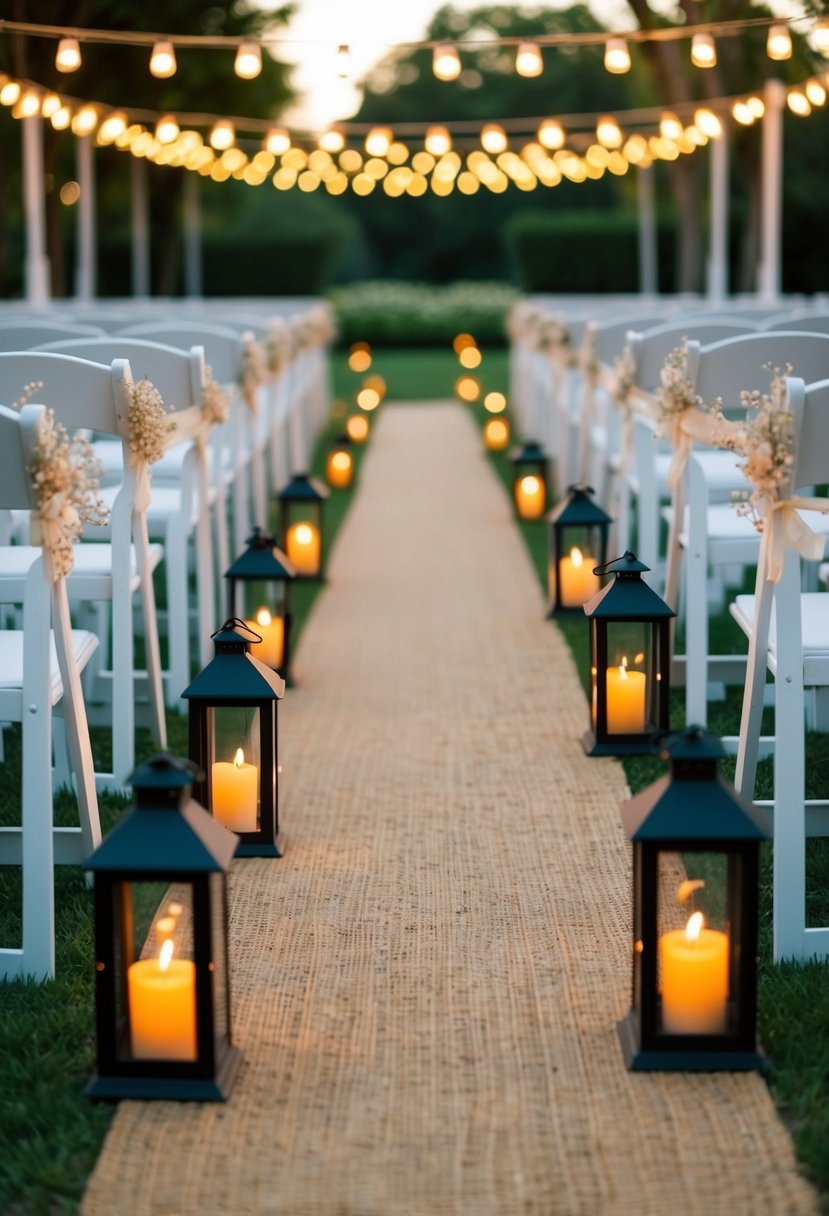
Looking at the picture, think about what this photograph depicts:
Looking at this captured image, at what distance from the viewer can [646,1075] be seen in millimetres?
2527

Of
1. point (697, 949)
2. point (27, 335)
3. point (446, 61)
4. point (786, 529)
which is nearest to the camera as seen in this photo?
point (697, 949)

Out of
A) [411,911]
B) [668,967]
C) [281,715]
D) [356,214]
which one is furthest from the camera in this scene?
[356,214]

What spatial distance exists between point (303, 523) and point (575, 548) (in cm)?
141

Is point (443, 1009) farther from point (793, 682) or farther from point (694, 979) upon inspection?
point (793, 682)

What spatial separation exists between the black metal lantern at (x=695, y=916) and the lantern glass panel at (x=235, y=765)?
3.39 feet

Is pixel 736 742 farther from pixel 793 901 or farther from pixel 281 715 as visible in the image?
pixel 281 715

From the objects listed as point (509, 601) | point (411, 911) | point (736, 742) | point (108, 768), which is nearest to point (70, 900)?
point (411, 911)

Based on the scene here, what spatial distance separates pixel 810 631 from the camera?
3.17 m

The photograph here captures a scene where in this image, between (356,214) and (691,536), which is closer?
(691,536)

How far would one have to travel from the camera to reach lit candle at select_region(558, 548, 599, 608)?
5.71 meters

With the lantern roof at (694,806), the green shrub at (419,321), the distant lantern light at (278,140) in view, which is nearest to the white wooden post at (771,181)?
the distant lantern light at (278,140)

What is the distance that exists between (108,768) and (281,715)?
0.72 meters

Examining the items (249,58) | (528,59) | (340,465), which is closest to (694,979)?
(528,59)

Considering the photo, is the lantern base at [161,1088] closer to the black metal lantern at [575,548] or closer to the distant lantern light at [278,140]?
the black metal lantern at [575,548]
